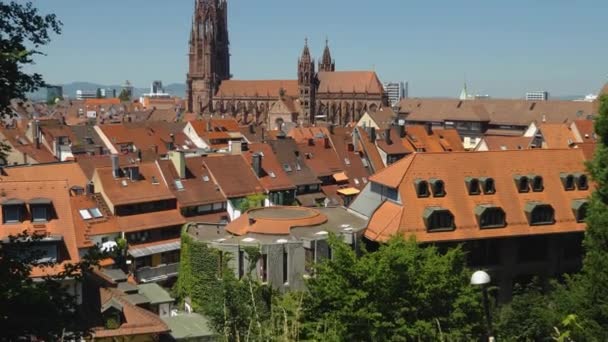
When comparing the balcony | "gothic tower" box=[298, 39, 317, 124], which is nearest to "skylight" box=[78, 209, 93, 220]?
the balcony

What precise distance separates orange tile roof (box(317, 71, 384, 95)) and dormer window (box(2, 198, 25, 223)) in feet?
376

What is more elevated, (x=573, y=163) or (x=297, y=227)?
(x=573, y=163)

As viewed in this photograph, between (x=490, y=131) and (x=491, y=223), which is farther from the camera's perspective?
(x=490, y=131)

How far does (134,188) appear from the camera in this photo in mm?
44062

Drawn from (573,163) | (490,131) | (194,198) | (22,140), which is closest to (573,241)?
(573,163)

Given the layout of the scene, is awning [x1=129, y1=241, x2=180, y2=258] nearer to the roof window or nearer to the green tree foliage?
the roof window

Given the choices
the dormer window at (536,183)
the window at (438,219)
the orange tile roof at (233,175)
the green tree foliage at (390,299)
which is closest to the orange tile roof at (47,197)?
the green tree foliage at (390,299)

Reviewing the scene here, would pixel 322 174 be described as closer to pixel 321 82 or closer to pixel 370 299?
pixel 370 299

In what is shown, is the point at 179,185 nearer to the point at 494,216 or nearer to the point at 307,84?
the point at 494,216

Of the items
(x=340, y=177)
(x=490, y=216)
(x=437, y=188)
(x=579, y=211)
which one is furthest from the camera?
(x=340, y=177)

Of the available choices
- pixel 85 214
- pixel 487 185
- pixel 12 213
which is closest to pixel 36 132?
pixel 85 214

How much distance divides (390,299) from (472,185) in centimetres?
1490

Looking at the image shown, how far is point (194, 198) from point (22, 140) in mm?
31145

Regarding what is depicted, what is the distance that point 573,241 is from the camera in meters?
36.0
